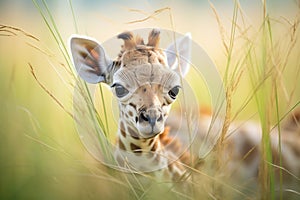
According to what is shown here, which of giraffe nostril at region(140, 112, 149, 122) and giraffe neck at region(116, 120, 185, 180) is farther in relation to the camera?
giraffe neck at region(116, 120, 185, 180)

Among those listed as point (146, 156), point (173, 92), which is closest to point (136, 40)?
point (173, 92)

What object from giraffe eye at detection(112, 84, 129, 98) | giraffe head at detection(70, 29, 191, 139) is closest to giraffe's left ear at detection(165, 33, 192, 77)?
giraffe head at detection(70, 29, 191, 139)

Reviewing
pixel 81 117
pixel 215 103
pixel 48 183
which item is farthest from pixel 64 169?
pixel 215 103

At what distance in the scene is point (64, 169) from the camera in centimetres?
190

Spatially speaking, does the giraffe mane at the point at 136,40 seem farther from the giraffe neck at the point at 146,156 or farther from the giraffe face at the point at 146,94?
the giraffe neck at the point at 146,156

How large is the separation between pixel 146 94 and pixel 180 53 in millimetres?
199

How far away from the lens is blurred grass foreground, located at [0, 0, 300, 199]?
1.83 m

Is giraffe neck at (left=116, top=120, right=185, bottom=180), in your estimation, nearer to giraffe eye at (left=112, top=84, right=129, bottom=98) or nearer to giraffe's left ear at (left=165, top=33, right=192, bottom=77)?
giraffe eye at (left=112, top=84, right=129, bottom=98)

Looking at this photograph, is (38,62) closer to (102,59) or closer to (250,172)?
(102,59)

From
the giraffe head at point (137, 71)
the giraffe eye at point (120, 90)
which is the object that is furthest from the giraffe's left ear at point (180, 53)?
the giraffe eye at point (120, 90)

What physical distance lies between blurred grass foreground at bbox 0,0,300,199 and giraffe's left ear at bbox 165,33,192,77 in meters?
→ 0.03

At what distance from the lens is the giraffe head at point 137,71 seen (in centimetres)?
177

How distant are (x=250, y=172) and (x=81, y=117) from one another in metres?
0.65

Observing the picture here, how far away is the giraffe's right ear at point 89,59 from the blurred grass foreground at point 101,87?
0.11 ft
